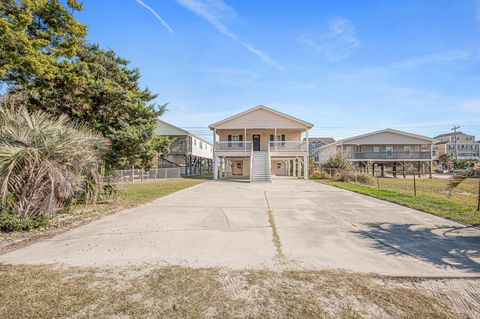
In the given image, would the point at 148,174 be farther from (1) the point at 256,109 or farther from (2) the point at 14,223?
(2) the point at 14,223

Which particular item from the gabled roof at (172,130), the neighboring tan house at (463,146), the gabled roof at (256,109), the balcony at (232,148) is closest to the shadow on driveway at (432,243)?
the balcony at (232,148)

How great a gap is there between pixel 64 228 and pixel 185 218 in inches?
110

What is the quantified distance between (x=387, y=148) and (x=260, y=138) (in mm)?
19931

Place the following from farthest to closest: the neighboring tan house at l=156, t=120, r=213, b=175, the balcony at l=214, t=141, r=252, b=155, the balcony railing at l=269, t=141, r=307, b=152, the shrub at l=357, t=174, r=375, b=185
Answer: the neighboring tan house at l=156, t=120, r=213, b=175 < the balcony at l=214, t=141, r=252, b=155 < the balcony railing at l=269, t=141, r=307, b=152 < the shrub at l=357, t=174, r=375, b=185

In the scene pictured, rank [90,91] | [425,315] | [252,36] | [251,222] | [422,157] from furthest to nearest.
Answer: [422,157]
[252,36]
[90,91]
[251,222]
[425,315]

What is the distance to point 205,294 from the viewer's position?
→ 2.74 metres

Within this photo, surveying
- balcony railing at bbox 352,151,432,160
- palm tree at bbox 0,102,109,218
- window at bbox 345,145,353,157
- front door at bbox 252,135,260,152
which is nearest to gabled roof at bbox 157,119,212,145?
front door at bbox 252,135,260,152

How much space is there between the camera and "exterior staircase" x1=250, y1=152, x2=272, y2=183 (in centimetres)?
1884

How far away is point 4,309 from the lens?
7.95 ft

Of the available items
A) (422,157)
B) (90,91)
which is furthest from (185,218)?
(422,157)

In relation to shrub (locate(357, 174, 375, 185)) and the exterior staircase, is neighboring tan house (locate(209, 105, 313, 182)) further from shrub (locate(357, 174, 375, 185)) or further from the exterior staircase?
shrub (locate(357, 174, 375, 185))

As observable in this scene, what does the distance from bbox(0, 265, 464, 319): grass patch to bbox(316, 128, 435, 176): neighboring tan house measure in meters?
31.0

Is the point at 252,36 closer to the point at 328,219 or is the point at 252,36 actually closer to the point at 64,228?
the point at 328,219

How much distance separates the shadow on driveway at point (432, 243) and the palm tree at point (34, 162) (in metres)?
6.97
